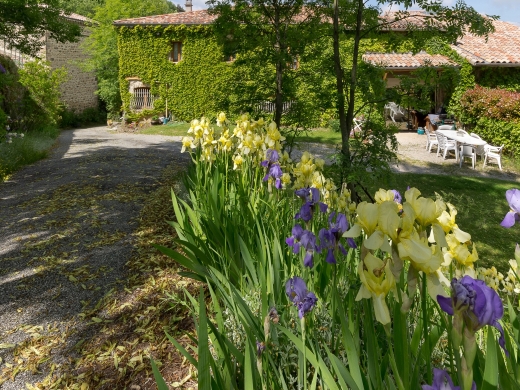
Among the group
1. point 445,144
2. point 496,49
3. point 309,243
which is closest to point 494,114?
point 445,144

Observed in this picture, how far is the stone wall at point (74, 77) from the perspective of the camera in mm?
21203

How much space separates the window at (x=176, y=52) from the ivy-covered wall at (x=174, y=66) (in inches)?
8.2

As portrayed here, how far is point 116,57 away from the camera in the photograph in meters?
21.1

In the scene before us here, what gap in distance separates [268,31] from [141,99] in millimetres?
15262

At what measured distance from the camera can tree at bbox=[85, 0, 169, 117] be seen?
21.1 meters

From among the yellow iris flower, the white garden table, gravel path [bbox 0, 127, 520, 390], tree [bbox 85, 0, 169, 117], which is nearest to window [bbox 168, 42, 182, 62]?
tree [bbox 85, 0, 169, 117]

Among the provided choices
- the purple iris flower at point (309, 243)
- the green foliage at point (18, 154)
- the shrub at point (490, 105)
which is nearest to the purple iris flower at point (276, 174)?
the purple iris flower at point (309, 243)

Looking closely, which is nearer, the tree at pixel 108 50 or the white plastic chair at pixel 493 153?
the white plastic chair at pixel 493 153

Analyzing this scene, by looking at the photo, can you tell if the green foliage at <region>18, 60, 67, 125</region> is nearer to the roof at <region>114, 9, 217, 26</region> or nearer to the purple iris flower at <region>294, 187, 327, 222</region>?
the roof at <region>114, 9, 217, 26</region>

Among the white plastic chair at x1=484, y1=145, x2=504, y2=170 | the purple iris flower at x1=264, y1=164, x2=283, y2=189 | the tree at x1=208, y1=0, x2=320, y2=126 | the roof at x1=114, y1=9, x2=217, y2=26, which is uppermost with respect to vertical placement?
the roof at x1=114, y1=9, x2=217, y2=26

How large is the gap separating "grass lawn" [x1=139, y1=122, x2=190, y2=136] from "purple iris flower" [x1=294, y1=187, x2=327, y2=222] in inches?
558

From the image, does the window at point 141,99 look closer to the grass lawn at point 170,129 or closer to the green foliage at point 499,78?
the grass lawn at point 170,129

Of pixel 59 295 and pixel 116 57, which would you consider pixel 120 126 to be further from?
pixel 59 295

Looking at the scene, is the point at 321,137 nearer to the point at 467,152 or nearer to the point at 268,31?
the point at 467,152
